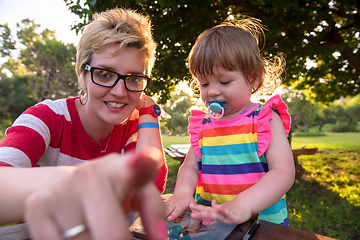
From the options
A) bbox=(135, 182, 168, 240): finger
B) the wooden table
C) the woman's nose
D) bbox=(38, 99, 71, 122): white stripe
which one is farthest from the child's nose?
bbox=(38, 99, 71, 122): white stripe

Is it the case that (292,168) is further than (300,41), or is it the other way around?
(300,41)

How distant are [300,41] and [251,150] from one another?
434 cm

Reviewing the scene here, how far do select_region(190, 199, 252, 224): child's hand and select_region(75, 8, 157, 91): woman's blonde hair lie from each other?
110 centimetres

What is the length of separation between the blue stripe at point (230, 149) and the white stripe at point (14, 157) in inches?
39.1

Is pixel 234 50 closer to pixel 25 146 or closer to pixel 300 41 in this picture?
pixel 25 146

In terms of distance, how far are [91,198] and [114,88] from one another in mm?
1149

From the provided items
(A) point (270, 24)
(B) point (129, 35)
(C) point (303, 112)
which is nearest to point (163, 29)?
(A) point (270, 24)

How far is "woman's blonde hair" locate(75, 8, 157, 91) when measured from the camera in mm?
1413

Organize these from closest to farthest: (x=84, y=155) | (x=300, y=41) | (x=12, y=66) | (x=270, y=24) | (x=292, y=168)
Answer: (x=292, y=168)
(x=84, y=155)
(x=270, y=24)
(x=300, y=41)
(x=12, y=66)

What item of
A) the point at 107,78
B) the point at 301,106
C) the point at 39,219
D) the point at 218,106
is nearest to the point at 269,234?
the point at 218,106

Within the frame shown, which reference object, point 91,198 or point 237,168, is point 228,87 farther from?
point 91,198

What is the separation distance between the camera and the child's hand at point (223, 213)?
2.52ft

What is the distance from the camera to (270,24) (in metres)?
4.10

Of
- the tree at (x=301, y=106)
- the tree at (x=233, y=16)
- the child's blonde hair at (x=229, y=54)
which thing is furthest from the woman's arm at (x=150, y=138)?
the tree at (x=301, y=106)
